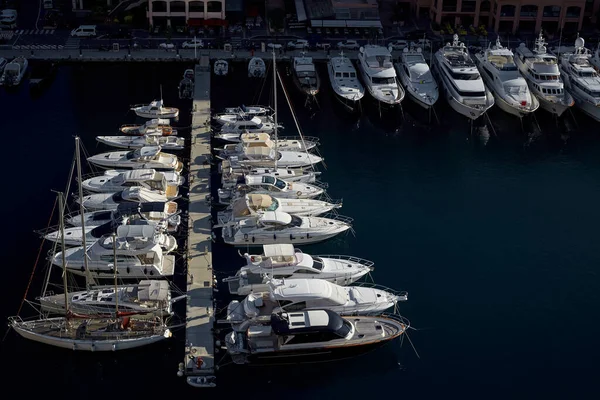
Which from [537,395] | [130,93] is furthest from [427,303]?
[130,93]

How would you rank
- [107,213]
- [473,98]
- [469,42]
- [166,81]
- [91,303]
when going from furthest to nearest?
[469,42]
[166,81]
[473,98]
[107,213]
[91,303]

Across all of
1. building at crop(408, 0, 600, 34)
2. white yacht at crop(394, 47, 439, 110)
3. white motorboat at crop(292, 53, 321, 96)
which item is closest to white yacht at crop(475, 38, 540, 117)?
white yacht at crop(394, 47, 439, 110)

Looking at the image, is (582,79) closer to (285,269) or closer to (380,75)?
(380,75)

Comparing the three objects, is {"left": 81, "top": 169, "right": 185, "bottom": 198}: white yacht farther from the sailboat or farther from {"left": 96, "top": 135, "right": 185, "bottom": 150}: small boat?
the sailboat

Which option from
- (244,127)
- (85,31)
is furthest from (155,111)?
→ (85,31)

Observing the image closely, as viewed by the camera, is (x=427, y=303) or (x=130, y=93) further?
(x=130, y=93)

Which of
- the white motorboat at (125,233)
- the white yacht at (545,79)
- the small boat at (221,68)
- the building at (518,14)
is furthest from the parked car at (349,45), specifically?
the white motorboat at (125,233)

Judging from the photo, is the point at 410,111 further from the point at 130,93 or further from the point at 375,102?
the point at 130,93
